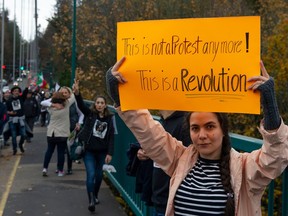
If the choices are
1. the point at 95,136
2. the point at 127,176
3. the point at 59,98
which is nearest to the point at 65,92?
the point at 59,98

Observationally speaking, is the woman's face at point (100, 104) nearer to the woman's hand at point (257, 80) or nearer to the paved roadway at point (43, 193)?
the paved roadway at point (43, 193)

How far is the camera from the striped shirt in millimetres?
2881

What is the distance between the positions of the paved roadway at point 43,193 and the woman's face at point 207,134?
514 cm

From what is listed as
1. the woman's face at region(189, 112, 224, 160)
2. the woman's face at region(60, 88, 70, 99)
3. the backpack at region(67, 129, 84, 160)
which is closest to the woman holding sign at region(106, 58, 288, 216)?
the woman's face at region(189, 112, 224, 160)

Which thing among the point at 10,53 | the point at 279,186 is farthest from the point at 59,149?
the point at 10,53

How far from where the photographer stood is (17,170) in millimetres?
12172

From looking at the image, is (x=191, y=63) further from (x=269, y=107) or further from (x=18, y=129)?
(x=18, y=129)

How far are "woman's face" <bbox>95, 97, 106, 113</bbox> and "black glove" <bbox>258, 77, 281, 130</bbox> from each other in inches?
211

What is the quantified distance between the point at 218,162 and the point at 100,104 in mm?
5206

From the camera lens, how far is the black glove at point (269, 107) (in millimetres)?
2732

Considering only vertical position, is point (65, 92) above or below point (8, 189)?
above

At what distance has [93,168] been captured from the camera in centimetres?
827

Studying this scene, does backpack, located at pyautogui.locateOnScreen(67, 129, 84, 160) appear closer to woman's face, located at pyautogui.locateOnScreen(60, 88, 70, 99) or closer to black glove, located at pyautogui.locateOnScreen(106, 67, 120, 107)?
woman's face, located at pyautogui.locateOnScreen(60, 88, 70, 99)

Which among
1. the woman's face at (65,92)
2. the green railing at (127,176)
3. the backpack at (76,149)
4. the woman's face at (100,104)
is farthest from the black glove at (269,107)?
the woman's face at (65,92)
